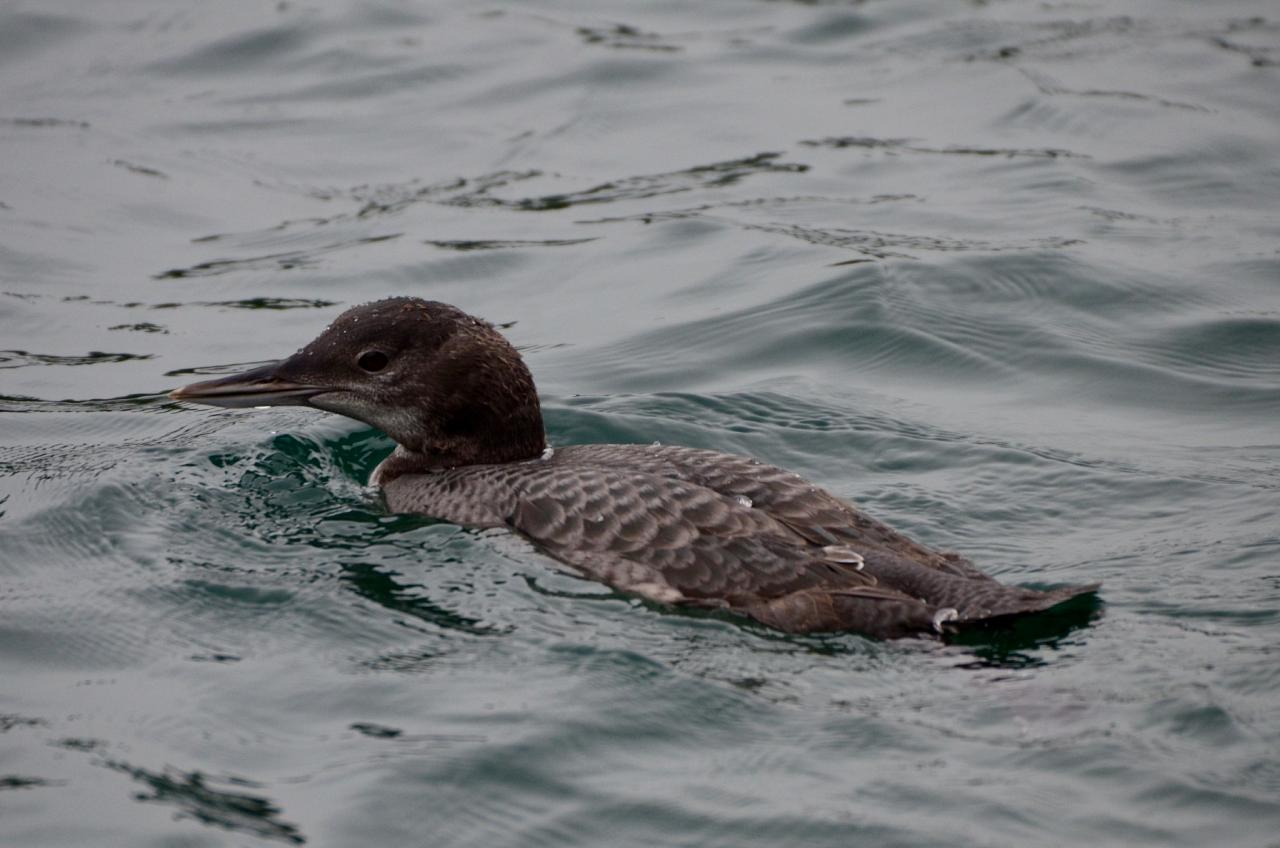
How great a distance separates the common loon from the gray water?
0.17 m

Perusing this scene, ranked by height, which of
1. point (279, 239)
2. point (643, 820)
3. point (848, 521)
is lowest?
point (643, 820)

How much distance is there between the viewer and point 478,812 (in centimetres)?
494

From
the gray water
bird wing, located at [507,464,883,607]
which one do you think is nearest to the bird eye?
the gray water

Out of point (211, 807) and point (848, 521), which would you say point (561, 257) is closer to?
point (848, 521)

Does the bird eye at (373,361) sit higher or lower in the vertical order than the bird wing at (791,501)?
higher

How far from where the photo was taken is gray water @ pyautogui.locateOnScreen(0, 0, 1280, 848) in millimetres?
5062

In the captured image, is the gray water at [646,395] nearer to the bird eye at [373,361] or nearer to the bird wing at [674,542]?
the bird wing at [674,542]

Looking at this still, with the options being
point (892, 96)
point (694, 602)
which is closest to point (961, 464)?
point (694, 602)

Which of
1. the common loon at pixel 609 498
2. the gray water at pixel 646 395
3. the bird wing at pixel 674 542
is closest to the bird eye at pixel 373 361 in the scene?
the common loon at pixel 609 498

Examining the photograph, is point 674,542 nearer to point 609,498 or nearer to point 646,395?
point 609,498

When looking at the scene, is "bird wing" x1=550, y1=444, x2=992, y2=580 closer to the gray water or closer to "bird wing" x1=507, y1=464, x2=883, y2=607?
"bird wing" x1=507, y1=464, x2=883, y2=607

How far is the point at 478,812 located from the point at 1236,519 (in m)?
3.62

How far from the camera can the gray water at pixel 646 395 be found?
5062mm

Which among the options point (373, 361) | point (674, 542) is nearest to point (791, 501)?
point (674, 542)
